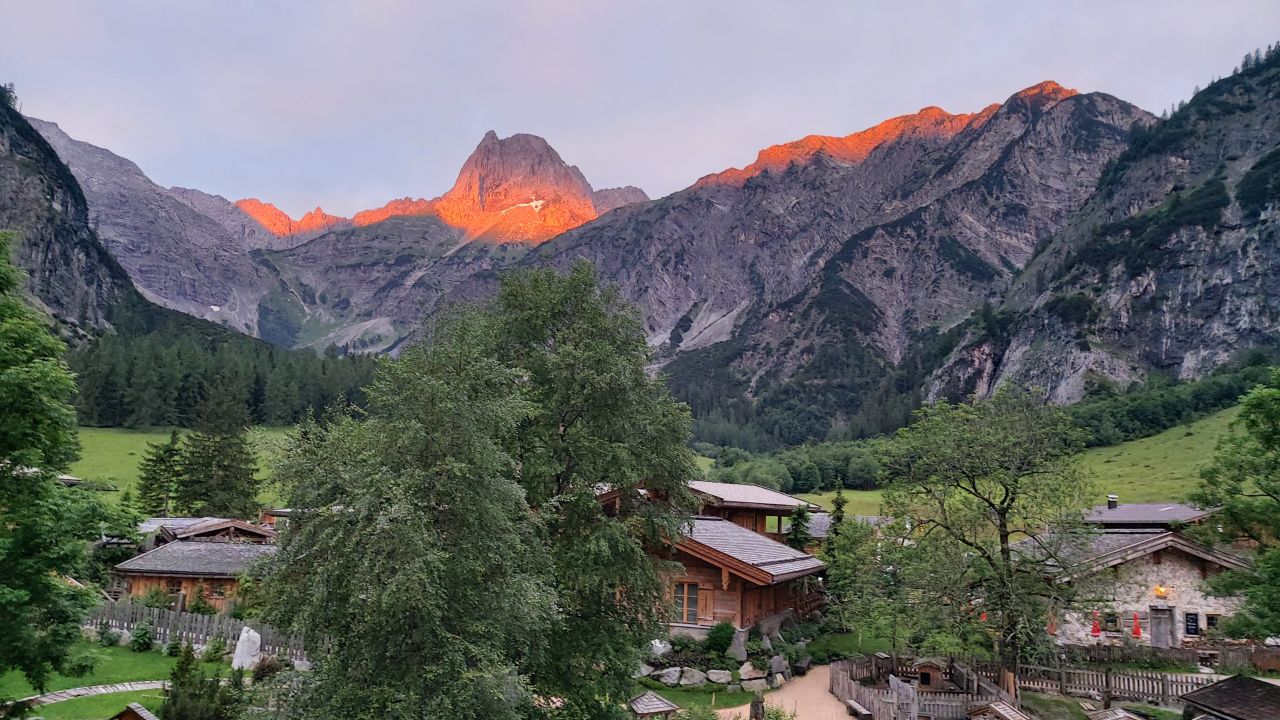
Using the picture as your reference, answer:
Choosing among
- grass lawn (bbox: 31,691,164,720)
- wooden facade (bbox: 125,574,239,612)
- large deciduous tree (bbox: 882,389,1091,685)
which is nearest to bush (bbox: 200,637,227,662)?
grass lawn (bbox: 31,691,164,720)

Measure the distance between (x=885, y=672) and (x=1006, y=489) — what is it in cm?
1171

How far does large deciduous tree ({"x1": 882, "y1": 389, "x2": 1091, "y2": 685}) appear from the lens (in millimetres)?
28172

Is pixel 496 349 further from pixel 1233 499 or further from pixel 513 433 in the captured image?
pixel 1233 499

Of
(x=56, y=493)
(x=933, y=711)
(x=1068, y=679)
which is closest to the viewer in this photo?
(x=56, y=493)

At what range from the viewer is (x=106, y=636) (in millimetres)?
31109

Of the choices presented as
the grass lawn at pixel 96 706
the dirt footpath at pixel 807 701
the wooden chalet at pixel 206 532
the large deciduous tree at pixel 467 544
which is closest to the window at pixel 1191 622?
the dirt footpath at pixel 807 701

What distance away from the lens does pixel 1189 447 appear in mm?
87812

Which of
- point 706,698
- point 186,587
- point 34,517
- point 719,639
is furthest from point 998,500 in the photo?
point 186,587

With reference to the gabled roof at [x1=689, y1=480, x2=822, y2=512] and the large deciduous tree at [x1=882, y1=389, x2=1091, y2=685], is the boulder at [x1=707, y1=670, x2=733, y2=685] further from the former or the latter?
the gabled roof at [x1=689, y1=480, x2=822, y2=512]

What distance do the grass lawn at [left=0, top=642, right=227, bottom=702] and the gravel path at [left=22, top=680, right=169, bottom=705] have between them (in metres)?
0.30

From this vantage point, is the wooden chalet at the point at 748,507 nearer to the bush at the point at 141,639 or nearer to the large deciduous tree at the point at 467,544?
the large deciduous tree at the point at 467,544

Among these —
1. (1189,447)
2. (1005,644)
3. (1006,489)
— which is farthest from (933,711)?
(1189,447)

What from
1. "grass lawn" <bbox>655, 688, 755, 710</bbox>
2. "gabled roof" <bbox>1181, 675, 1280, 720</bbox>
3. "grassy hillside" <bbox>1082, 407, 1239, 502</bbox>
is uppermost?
"grassy hillside" <bbox>1082, 407, 1239, 502</bbox>

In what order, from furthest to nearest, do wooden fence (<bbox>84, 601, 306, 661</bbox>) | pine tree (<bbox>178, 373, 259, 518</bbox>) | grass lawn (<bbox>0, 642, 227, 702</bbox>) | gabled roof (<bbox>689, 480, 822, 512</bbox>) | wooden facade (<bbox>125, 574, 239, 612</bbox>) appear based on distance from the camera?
pine tree (<bbox>178, 373, 259, 518</bbox>)
gabled roof (<bbox>689, 480, 822, 512</bbox>)
wooden facade (<bbox>125, 574, 239, 612</bbox>)
wooden fence (<bbox>84, 601, 306, 661</bbox>)
grass lawn (<bbox>0, 642, 227, 702</bbox>)
